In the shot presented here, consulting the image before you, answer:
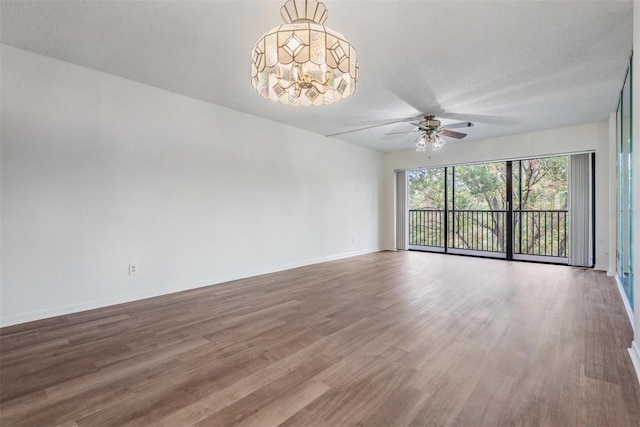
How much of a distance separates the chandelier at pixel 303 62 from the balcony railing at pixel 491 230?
561cm

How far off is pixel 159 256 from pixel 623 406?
155 inches

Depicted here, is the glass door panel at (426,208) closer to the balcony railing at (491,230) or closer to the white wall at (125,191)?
the balcony railing at (491,230)

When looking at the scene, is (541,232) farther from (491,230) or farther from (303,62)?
(303,62)

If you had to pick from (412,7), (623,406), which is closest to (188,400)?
(623,406)

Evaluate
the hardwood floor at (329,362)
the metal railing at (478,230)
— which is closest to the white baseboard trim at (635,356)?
the hardwood floor at (329,362)

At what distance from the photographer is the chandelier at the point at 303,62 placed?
165 cm

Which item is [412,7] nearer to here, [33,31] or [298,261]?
[33,31]

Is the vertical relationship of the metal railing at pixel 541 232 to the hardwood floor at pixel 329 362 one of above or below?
above

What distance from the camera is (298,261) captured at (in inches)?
206

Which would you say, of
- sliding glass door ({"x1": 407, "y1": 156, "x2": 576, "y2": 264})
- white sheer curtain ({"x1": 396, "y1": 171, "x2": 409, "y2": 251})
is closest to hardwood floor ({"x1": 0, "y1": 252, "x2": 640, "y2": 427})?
sliding glass door ({"x1": 407, "y1": 156, "x2": 576, "y2": 264})

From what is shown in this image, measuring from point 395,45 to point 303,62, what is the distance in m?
1.28

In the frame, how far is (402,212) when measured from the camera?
7277 mm

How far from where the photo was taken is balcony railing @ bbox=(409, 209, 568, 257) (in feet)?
20.0

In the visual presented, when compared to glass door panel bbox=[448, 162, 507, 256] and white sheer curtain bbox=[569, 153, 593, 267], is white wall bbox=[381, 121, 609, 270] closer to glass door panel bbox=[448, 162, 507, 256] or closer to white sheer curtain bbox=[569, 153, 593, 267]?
white sheer curtain bbox=[569, 153, 593, 267]
